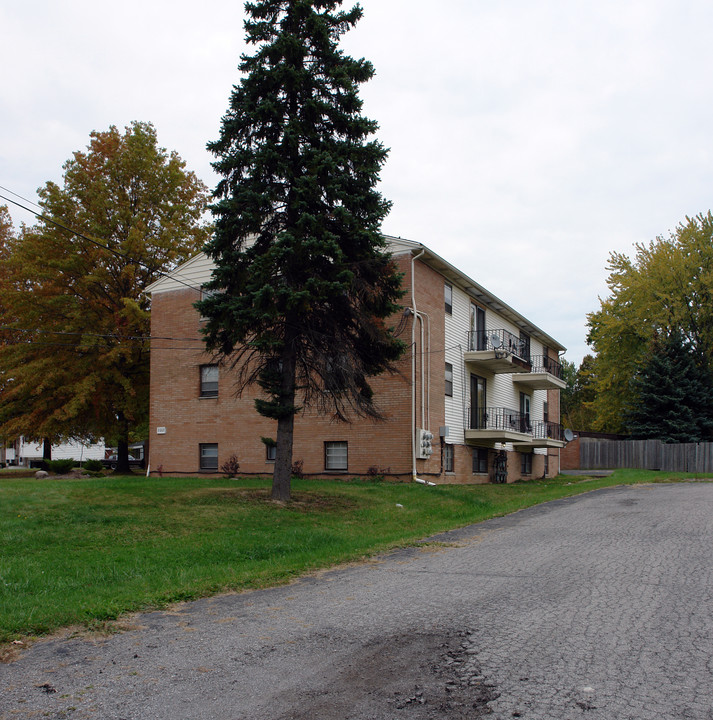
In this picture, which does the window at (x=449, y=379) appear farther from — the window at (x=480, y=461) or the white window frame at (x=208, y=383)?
the white window frame at (x=208, y=383)

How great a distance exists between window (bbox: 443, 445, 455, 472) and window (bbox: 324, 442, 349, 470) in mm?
3609

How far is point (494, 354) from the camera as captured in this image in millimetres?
26828

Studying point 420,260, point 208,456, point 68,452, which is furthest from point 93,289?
point 68,452

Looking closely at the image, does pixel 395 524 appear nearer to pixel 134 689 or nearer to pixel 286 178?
pixel 286 178

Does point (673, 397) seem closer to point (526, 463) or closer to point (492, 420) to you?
point (526, 463)

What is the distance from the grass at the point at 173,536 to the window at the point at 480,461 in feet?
25.9

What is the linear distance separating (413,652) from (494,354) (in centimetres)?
2214

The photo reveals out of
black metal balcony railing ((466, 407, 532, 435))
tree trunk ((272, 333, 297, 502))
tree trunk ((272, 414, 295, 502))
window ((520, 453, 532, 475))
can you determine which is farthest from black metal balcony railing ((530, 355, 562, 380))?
tree trunk ((272, 414, 295, 502))

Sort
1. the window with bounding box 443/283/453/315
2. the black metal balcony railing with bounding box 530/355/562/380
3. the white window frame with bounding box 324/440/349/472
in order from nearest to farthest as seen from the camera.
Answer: the white window frame with bounding box 324/440/349/472 < the window with bounding box 443/283/453/315 < the black metal balcony railing with bounding box 530/355/562/380

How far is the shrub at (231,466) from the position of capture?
25.9m

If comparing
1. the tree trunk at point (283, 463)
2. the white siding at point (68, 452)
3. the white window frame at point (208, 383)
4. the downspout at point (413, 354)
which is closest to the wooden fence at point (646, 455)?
the downspout at point (413, 354)

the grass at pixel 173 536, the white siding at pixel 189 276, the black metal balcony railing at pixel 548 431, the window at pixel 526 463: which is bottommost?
the window at pixel 526 463

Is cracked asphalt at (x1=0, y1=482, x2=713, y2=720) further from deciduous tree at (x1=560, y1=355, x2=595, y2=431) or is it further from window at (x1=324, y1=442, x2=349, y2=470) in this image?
deciduous tree at (x1=560, y1=355, x2=595, y2=431)

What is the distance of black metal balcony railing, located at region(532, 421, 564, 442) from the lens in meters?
33.7
